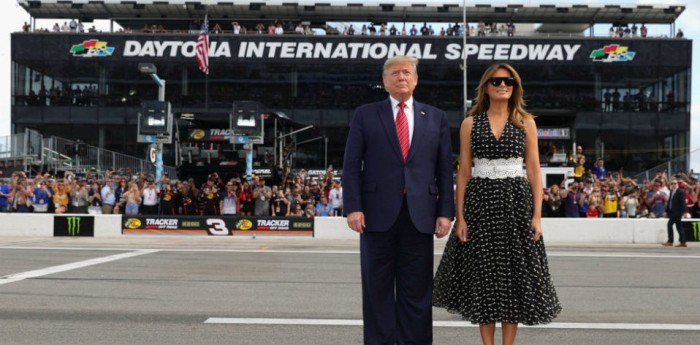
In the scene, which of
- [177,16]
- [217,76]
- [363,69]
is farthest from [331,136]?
[177,16]

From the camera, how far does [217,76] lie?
152 feet

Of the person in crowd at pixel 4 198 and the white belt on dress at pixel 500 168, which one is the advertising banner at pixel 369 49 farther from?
the white belt on dress at pixel 500 168

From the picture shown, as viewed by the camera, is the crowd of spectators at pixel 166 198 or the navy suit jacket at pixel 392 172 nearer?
the navy suit jacket at pixel 392 172

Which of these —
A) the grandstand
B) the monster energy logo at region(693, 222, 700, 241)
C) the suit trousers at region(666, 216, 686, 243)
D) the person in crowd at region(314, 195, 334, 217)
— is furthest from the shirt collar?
the grandstand

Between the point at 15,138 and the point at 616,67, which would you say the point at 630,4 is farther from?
the point at 15,138

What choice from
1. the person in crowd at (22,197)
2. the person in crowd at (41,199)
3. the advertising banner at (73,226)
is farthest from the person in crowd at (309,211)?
the person in crowd at (22,197)

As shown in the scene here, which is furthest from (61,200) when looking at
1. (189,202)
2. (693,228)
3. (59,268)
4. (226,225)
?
(693,228)

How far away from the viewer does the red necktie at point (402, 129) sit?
479 cm

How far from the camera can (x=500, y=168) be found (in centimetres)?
480

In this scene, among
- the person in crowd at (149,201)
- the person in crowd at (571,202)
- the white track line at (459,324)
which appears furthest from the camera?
the person in crowd at (149,201)

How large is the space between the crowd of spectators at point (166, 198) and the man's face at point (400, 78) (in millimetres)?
15503

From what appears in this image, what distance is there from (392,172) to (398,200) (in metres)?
0.19

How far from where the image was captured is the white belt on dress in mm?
4789

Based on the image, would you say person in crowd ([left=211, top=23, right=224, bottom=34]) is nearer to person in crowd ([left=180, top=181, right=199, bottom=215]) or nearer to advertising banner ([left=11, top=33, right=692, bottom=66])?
advertising banner ([left=11, top=33, right=692, bottom=66])
